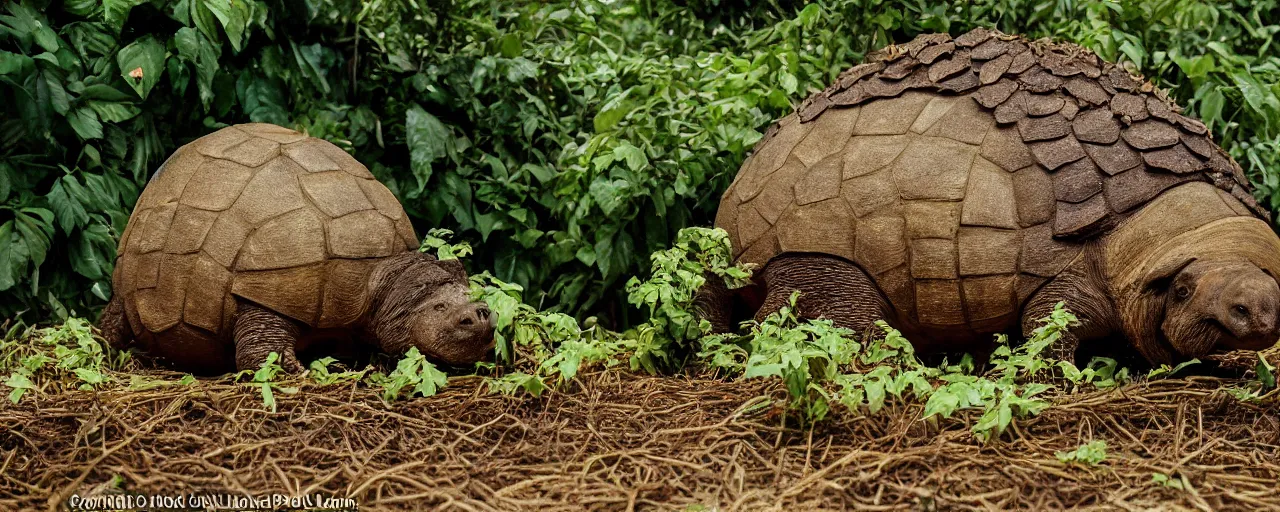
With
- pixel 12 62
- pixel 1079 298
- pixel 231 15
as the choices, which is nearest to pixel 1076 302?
pixel 1079 298

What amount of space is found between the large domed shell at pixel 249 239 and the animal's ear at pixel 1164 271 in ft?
9.08

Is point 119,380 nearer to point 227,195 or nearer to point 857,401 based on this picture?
point 227,195

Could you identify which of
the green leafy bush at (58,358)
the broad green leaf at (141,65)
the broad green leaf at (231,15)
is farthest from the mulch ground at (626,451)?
the broad green leaf at (231,15)

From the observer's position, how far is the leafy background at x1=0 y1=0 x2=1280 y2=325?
4.94 meters

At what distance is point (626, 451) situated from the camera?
3363 millimetres

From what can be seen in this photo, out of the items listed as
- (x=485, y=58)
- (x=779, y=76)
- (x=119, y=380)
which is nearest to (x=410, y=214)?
(x=485, y=58)

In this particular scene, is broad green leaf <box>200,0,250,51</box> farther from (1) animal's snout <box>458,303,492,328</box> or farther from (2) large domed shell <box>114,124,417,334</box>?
(1) animal's snout <box>458,303,492,328</box>

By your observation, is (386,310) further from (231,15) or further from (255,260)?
(231,15)

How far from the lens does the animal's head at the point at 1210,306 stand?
3608mm

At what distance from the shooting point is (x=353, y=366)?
4.61m

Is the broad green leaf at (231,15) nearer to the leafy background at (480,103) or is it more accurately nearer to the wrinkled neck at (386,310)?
the leafy background at (480,103)

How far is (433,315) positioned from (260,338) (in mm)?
655

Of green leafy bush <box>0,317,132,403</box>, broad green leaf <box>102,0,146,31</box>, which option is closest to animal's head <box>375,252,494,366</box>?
green leafy bush <box>0,317,132,403</box>

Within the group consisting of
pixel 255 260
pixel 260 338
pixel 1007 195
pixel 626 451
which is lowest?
pixel 260 338
